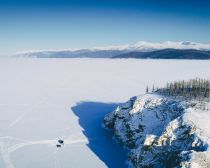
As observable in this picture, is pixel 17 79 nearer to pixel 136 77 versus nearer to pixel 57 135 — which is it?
pixel 136 77

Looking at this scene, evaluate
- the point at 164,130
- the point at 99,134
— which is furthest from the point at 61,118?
the point at 164,130

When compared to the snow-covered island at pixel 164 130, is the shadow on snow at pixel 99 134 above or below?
below

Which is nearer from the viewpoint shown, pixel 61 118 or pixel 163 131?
pixel 163 131

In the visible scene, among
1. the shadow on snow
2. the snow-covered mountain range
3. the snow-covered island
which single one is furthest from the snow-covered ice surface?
the snow-covered island

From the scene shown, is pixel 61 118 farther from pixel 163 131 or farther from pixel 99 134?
pixel 163 131

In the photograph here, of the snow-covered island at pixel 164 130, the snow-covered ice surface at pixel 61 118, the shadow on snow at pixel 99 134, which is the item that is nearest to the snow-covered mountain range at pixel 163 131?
the snow-covered island at pixel 164 130

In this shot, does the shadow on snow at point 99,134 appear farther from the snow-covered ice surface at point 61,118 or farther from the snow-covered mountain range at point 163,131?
the snow-covered mountain range at point 163,131
